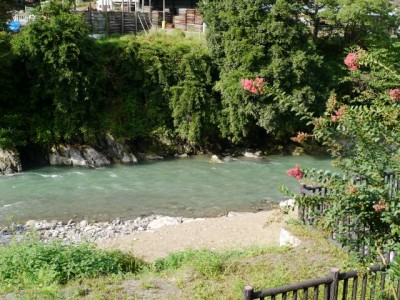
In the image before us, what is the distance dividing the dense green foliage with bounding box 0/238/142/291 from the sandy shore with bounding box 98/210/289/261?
3.20 m

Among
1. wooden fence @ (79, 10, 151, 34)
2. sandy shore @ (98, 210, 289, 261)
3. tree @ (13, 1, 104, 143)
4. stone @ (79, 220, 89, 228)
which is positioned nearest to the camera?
sandy shore @ (98, 210, 289, 261)

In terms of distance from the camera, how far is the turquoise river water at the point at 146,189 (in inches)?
709

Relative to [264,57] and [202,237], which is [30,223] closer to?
[202,237]

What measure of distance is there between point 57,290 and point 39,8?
18.9m

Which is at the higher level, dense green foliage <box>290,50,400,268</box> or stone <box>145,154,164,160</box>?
dense green foliage <box>290,50,400,268</box>

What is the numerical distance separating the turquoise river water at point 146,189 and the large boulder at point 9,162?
50cm

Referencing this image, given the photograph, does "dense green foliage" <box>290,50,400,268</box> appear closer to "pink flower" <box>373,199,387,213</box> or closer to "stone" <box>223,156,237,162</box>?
"pink flower" <box>373,199,387,213</box>

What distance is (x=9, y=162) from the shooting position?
2188 cm

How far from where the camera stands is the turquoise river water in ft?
59.1

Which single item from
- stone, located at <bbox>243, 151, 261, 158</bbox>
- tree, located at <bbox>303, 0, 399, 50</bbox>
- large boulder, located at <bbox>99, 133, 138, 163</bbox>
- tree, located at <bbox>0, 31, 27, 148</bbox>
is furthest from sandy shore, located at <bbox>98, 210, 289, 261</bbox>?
tree, located at <bbox>303, 0, 399, 50</bbox>

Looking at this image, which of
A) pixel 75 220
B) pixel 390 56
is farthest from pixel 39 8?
pixel 390 56

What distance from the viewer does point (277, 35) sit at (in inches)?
923

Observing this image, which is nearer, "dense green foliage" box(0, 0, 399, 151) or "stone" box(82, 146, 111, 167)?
"dense green foliage" box(0, 0, 399, 151)

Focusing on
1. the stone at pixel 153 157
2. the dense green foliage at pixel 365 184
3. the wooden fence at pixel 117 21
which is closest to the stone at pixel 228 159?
the stone at pixel 153 157
